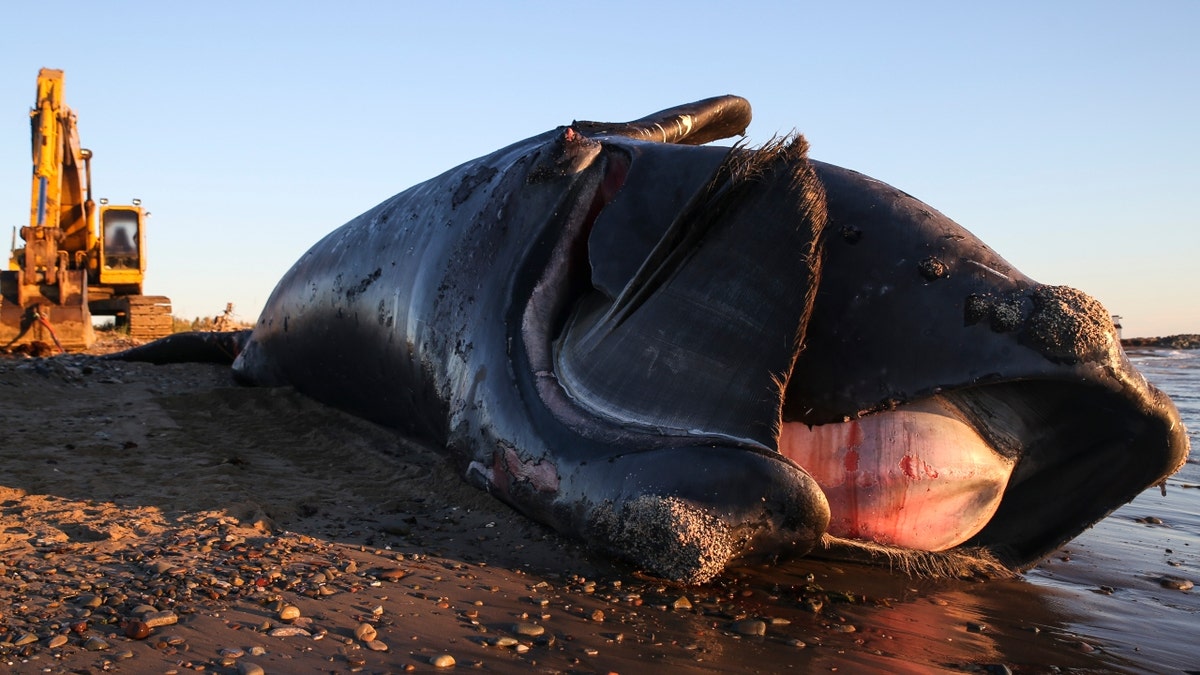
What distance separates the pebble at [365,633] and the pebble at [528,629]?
32 cm

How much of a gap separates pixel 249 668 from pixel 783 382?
1.67m

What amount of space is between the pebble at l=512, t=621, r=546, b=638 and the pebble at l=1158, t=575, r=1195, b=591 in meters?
2.34

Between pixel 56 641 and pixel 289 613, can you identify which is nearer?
pixel 56 641

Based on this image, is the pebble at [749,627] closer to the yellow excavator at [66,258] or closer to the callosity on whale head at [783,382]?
the callosity on whale head at [783,382]

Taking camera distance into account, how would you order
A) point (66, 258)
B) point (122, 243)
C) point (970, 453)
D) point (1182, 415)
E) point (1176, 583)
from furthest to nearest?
point (122, 243)
point (66, 258)
point (1182, 415)
point (1176, 583)
point (970, 453)

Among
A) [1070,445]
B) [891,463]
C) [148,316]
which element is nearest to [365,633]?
[891,463]

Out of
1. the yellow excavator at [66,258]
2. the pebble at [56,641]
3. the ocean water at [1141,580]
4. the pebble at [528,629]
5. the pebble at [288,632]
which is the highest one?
the yellow excavator at [66,258]

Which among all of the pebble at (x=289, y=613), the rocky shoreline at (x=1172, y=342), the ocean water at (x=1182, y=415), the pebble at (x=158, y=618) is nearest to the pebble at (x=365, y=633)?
the pebble at (x=289, y=613)

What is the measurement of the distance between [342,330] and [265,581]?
2.59 metres

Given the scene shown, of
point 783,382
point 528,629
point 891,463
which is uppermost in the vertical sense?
point 783,382

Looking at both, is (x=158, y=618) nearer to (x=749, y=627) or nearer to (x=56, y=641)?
(x=56, y=641)

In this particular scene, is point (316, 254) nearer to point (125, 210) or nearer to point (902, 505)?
point (902, 505)

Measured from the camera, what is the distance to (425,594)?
110 inches

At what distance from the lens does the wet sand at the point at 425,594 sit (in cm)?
237
